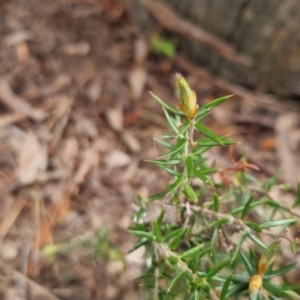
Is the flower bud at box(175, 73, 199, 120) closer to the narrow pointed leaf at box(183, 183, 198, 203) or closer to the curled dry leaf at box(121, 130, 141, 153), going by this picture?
the narrow pointed leaf at box(183, 183, 198, 203)

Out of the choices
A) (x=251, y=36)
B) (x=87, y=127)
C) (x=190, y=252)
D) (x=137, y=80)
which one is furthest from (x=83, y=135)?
(x=190, y=252)

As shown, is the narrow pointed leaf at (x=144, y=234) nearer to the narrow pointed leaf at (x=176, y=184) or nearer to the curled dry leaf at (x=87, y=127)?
the narrow pointed leaf at (x=176, y=184)

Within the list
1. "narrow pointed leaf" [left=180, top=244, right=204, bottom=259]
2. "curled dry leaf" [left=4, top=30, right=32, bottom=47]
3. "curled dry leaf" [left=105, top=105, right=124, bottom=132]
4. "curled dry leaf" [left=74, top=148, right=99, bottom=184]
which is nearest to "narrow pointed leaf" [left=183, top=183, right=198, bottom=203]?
"narrow pointed leaf" [left=180, top=244, right=204, bottom=259]

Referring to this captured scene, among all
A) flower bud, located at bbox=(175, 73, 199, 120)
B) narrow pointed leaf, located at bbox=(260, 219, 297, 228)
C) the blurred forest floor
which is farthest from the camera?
the blurred forest floor

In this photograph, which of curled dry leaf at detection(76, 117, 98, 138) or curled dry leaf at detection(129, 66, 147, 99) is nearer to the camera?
curled dry leaf at detection(76, 117, 98, 138)

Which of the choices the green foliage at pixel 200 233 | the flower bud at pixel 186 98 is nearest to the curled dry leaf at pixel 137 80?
the green foliage at pixel 200 233

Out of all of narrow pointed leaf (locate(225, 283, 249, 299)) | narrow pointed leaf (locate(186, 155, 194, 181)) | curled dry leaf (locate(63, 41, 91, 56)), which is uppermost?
narrow pointed leaf (locate(186, 155, 194, 181))

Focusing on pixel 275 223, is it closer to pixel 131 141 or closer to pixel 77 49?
pixel 131 141
